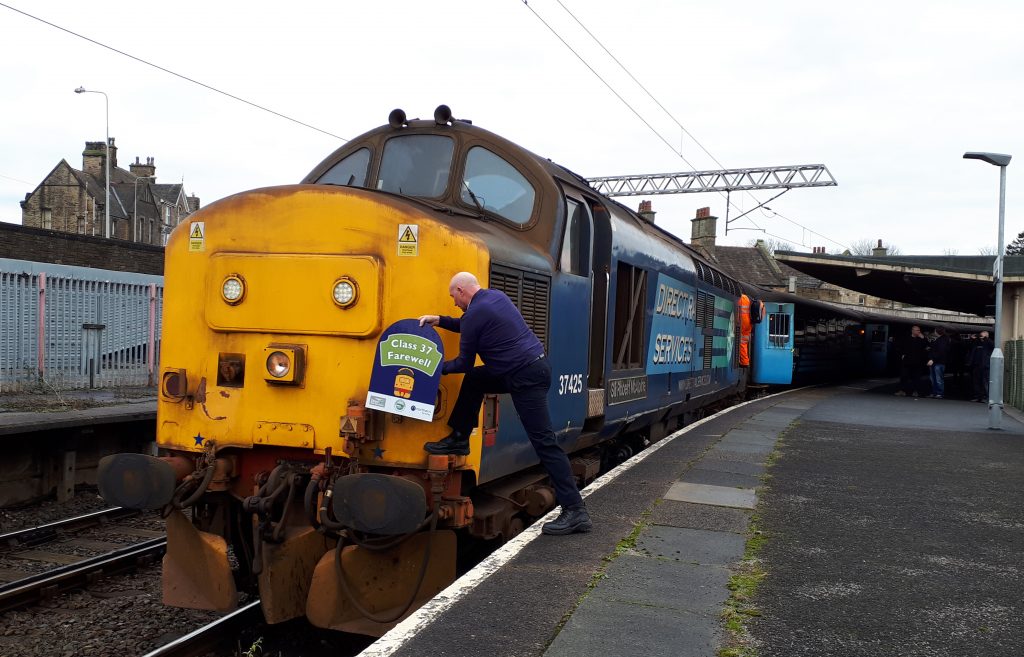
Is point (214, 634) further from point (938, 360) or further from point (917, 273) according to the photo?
point (938, 360)

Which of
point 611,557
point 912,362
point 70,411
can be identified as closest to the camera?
point 611,557

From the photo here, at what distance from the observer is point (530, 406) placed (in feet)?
16.8

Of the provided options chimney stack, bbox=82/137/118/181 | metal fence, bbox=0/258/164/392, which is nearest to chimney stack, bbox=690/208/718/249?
metal fence, bbox=0/258/164/392

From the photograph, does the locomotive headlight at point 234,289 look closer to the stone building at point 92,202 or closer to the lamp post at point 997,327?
the lamp post at point 997,327

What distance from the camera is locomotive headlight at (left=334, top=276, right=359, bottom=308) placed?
4695 millimetres

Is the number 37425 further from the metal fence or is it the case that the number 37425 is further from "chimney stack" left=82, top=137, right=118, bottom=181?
"chimney stack" left=82, top=137, right=118, bottom=181

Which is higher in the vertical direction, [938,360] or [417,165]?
[417,165]

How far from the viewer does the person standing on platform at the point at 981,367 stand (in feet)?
67.2

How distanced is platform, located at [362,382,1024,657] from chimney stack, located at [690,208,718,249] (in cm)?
3149

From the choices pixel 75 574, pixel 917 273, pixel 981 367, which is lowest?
pixel 75 574

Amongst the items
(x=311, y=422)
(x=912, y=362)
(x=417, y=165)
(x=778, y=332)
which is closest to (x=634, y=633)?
(x=311, y=422)

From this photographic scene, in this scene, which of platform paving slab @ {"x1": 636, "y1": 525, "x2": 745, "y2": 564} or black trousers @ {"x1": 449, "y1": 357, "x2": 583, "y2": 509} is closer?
black trousers @ {"x1": 449, "y1": 357, "x2": 583, "y2": 509}

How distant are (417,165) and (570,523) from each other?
2697 mm

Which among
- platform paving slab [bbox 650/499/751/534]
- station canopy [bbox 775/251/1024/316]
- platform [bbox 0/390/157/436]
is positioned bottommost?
platform paving slab [bbox 650/499/751/534]
